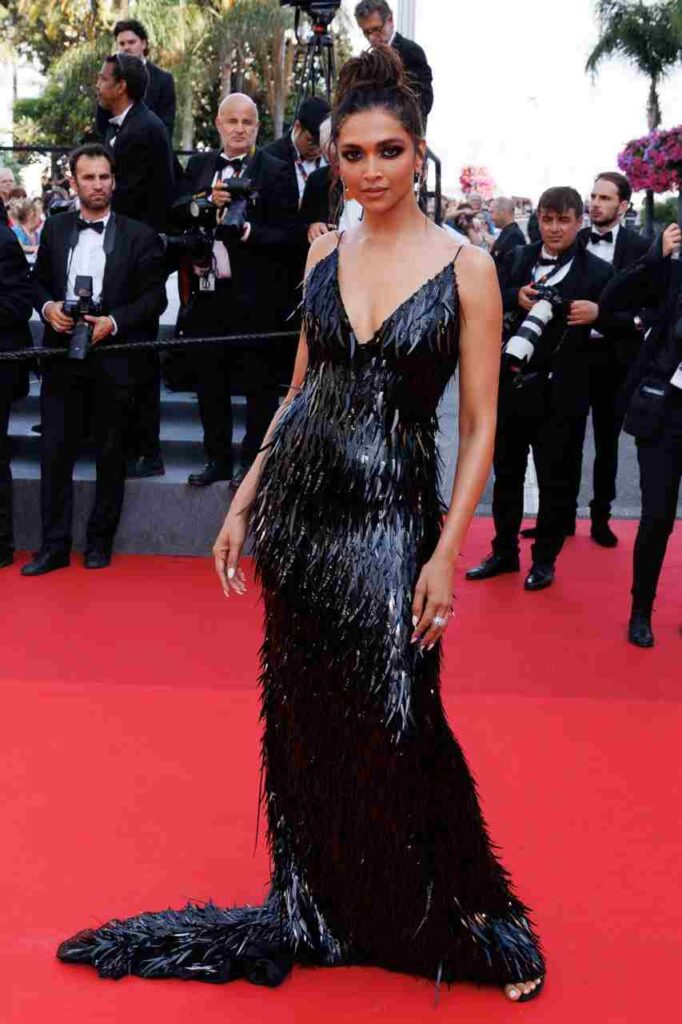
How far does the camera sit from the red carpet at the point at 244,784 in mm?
2537

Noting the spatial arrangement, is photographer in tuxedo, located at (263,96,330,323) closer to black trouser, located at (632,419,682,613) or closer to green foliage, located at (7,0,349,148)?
black trouser, located at (632,419,682,613)

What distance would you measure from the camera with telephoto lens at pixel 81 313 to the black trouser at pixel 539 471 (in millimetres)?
1807

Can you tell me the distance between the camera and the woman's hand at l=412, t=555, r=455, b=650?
2.28 metres

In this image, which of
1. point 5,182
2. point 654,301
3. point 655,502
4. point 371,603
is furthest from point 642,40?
point 371,603

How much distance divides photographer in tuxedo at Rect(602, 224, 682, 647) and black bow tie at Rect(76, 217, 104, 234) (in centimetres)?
235

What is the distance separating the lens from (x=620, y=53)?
32312 millimetres

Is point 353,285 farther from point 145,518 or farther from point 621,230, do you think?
point 621,230

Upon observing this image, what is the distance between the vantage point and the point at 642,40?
31.8 m

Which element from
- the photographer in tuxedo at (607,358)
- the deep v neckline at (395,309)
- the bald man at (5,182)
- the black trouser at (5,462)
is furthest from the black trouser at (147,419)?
the bald man at (5,182)

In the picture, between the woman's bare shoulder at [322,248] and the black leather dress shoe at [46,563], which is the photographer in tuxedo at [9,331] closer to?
the black leather dress shoe at [46,563]

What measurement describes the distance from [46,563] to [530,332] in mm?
2318

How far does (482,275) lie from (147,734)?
82.4 inches

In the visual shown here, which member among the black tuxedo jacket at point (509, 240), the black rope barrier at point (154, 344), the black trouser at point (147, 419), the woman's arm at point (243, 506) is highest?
the black tuxedo jacket at point (509, 240)

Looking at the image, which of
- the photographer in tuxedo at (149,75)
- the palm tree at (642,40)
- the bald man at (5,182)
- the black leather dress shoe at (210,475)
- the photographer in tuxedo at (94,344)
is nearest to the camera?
the photographer in tuxedo at (94,344)
